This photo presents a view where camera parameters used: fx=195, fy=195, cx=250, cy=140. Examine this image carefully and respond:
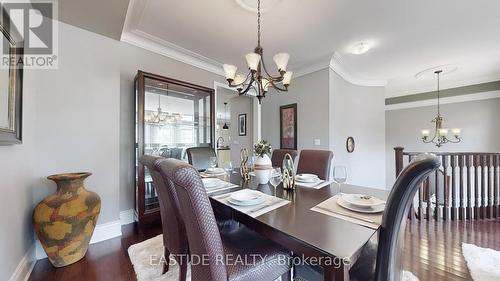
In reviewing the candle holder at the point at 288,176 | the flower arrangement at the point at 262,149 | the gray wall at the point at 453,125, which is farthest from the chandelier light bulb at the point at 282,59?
the gray wall at the point at 453,125

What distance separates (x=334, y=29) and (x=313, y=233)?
267cm

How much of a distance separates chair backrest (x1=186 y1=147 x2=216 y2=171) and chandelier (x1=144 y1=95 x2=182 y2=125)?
2.37ft

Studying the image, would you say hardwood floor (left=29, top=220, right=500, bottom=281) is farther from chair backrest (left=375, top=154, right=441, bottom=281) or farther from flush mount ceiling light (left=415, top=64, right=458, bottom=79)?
flush mount ceiling light (left=415, top=64, right=458, bottom=79)

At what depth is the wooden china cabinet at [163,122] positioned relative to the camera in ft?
7.97

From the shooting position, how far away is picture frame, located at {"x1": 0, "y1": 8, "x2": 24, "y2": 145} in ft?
4.07

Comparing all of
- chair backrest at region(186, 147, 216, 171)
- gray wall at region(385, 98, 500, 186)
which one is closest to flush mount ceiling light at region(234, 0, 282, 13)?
chair backrest at region(186, 147, 216, 171)

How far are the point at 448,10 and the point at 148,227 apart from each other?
4.34m

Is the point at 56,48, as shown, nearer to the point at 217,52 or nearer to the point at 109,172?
the point at 109,172

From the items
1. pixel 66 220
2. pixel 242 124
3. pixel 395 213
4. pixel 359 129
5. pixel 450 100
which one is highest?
pixel 450 100

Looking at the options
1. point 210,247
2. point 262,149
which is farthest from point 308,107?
point 210,247

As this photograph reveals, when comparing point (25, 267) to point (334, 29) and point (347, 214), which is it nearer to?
point (347, 214)

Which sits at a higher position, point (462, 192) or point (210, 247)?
point (210, 247)

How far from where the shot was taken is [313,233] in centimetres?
83

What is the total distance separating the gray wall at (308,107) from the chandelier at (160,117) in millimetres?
2186
